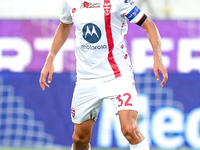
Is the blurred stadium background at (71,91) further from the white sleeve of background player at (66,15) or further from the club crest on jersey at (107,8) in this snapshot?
the club crest on jersey at (107,8)

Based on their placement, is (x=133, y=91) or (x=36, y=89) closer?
(x=133, y=91)

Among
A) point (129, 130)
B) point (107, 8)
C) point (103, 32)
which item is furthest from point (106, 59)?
point (129, 130)

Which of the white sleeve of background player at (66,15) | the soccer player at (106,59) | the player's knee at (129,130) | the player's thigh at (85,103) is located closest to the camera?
the player's knee at (129,130)

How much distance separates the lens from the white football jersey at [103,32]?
13.6 feet

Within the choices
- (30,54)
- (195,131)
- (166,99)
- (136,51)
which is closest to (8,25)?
(30,54)

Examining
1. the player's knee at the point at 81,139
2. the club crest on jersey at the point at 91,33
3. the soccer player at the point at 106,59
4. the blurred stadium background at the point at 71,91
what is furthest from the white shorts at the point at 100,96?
the blurred stadium background at the point at 71,91

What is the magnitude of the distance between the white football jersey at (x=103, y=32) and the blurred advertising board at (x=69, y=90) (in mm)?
2550

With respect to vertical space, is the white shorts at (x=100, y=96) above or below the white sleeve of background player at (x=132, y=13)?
below

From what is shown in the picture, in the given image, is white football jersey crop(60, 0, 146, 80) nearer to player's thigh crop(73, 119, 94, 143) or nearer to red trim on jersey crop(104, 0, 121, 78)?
red trim on jersey crop(104, 0, 121, 78)

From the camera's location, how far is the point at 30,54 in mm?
7039

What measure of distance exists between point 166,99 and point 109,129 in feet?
3.14

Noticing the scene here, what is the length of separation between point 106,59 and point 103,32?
0.81 ft

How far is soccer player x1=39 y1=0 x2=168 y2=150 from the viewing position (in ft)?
13.3

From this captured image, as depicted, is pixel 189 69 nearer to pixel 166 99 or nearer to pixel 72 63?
pixel 166 99
